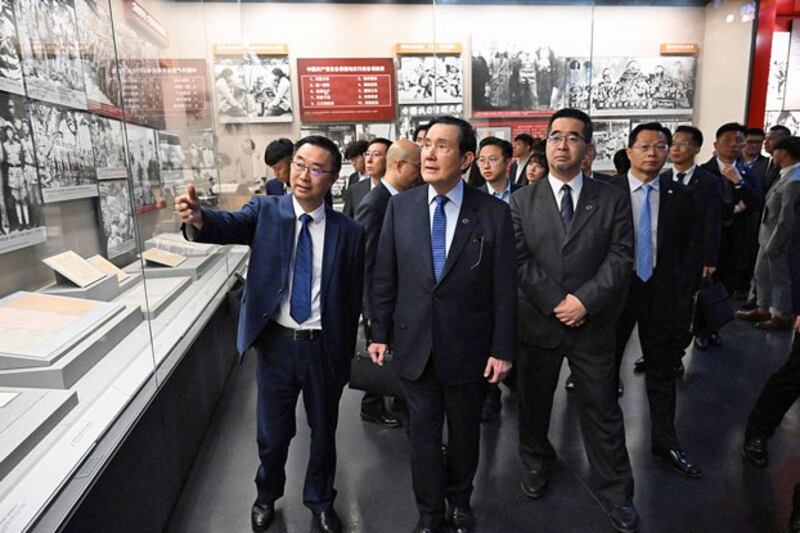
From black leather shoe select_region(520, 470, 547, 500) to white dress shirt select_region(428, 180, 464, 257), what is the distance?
4.16 feet

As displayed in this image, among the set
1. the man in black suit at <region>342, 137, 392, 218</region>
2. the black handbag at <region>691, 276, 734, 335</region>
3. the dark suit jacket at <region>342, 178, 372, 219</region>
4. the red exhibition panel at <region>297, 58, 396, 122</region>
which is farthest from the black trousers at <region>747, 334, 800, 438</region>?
the red exhibition panel at <region>297, 58, 396, 122</region>

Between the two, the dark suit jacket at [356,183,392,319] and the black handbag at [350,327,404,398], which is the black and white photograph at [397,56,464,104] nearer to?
the dark suit jacket at [356,183,392,319]

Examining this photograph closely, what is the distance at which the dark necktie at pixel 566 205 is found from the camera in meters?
2.30

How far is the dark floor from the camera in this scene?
7.75 ft

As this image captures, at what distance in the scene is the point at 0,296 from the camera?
2361 mm

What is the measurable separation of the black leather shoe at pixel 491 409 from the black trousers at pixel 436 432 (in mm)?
1129

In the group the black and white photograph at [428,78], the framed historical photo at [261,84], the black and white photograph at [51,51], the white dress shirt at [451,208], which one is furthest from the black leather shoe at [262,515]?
the black and white photograph at [428,78]

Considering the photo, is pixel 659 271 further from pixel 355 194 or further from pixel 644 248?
pixel 355 194

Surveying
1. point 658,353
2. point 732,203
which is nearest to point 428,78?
point 732,203

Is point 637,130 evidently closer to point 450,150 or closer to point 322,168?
point 450,150

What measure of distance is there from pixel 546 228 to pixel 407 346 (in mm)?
810

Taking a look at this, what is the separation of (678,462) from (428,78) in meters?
5.25

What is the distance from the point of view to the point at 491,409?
3375 millimetres

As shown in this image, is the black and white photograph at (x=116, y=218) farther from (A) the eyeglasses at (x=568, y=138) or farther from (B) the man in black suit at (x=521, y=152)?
(B) the man in black suit at (x=521, y=152)
